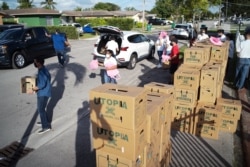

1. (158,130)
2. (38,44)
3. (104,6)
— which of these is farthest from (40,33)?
(104,6)

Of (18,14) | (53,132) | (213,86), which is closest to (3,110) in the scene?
(53,132)

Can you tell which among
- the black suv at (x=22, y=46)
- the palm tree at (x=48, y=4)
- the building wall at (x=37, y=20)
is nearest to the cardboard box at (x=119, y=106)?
the black suv at (x=22, y=46)

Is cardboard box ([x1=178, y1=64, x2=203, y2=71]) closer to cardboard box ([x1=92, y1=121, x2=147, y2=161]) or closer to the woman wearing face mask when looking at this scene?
the woman wearing face mask

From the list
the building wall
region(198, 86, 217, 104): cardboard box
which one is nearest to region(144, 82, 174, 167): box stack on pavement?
region(198, 86, 217, 104): cardboard box

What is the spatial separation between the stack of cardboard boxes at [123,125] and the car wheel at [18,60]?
10178 mm

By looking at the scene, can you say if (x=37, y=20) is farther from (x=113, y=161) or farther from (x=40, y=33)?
(x=113, y=161)

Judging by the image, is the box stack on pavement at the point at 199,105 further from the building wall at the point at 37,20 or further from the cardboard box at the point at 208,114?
the building wall at the point at 37,20

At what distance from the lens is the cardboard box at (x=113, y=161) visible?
10.5ft

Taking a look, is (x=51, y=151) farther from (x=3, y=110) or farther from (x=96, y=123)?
(x=3, y=110)

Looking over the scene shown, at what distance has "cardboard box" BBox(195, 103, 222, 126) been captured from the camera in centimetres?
552

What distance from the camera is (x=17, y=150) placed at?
5062mm

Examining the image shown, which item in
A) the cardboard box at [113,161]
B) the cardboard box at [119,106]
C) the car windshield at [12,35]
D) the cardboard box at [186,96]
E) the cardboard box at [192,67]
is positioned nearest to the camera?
the cardboard box at [119,106]

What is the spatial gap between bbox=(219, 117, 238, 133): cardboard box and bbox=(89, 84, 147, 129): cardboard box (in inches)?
135

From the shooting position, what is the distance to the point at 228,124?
5.88 meters
